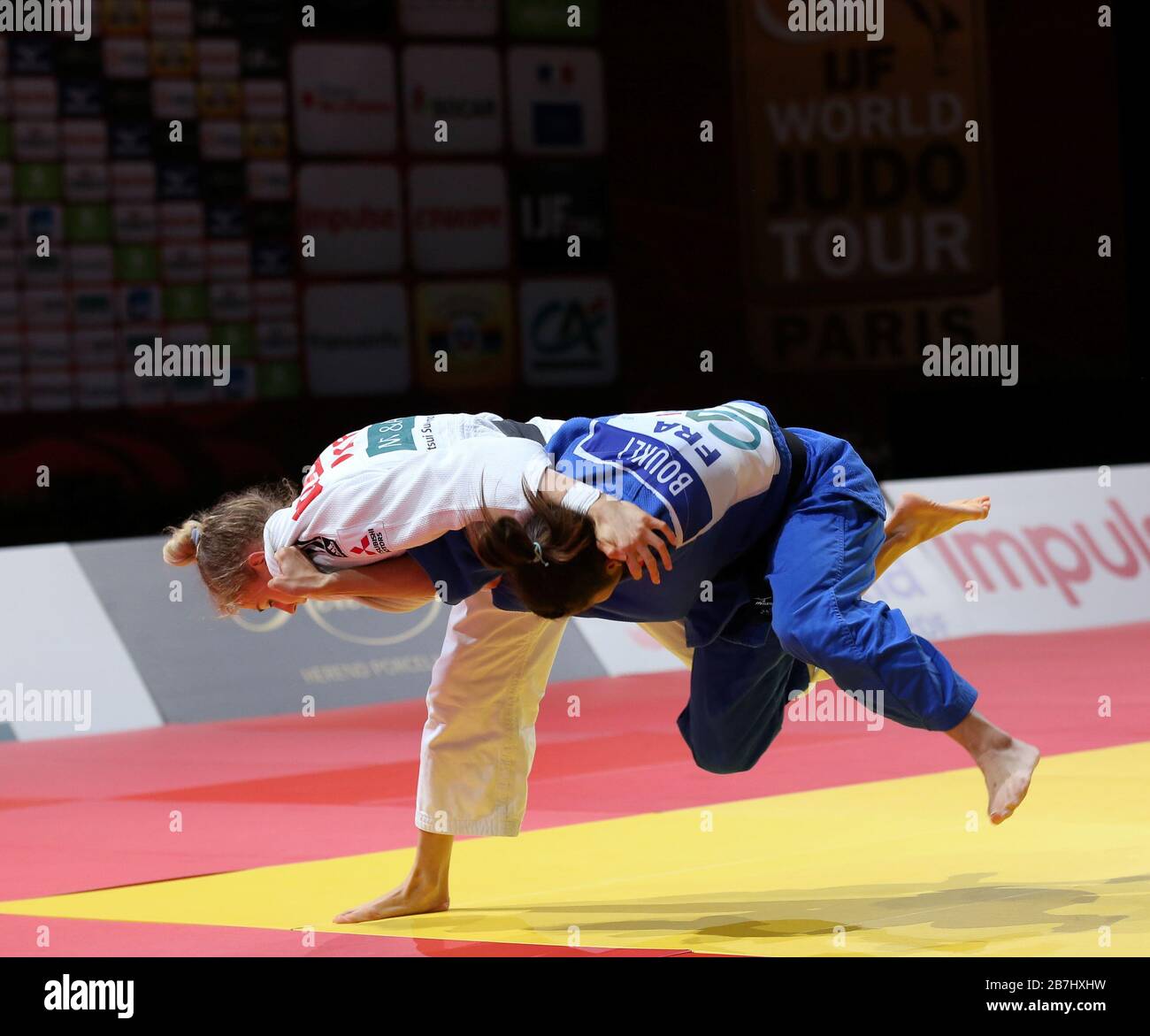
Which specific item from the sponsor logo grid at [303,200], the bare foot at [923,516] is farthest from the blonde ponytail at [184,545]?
the sponsor logo grid at [303,200]

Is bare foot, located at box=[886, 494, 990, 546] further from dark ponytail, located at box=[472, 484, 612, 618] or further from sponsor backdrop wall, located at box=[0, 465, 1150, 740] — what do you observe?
sponsor backdrop wall, located at box=[0, 465, 1150, 740]

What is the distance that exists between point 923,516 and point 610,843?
1.06 metres

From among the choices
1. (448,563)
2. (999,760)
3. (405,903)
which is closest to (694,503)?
(448,563)

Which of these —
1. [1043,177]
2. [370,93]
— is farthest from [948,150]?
[370,93]

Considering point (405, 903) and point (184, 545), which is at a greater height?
point (184, 545)

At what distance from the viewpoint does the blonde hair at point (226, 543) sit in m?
3.29

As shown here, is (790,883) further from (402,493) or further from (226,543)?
(226,543)

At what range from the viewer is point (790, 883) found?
356 cm

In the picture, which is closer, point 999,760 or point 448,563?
point 999,760

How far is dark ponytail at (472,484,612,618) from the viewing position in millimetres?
2986

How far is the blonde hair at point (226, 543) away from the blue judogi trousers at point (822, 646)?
89cm

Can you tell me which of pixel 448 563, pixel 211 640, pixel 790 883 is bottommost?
pixel 790 883

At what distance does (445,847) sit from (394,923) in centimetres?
21

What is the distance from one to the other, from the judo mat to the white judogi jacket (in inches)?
27.2
